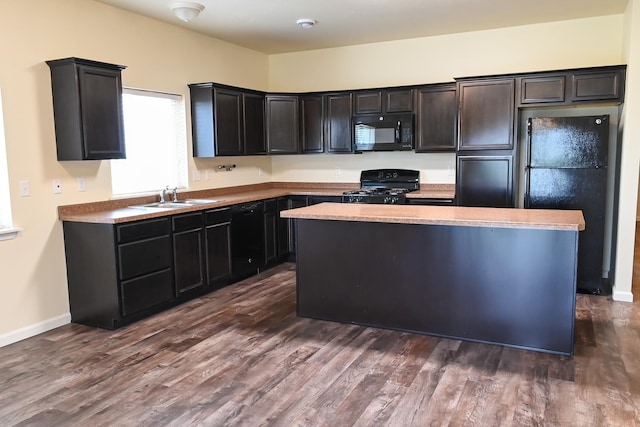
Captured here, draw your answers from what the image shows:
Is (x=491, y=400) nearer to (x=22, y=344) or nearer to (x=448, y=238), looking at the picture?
(x=448, y=238)

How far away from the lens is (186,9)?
4207 mm

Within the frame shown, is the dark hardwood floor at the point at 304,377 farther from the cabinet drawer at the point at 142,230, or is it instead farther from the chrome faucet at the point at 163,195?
the chrome faucet at the point at 163,195

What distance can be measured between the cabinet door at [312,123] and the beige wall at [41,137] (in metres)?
2.12

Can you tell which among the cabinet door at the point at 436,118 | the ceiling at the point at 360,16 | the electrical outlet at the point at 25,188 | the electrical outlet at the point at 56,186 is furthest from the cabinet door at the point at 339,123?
the electrical outlet at the point at 25,188

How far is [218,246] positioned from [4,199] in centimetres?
185

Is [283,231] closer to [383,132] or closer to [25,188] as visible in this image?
[383,132]

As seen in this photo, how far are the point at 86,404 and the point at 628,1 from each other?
209 inches

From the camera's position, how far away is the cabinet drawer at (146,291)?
3860 mm

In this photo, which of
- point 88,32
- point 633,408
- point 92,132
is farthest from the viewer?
point 88,32

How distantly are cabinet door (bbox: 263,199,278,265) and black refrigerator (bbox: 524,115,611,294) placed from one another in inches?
109

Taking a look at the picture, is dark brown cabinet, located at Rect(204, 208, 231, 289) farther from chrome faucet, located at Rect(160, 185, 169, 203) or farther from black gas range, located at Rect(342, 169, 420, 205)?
black gas range, located at Rect(342, 169, 420, 205)

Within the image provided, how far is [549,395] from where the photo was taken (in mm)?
2703

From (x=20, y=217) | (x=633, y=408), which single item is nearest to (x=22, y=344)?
(x=20, y=217)

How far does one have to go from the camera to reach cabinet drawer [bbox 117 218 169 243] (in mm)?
3785
